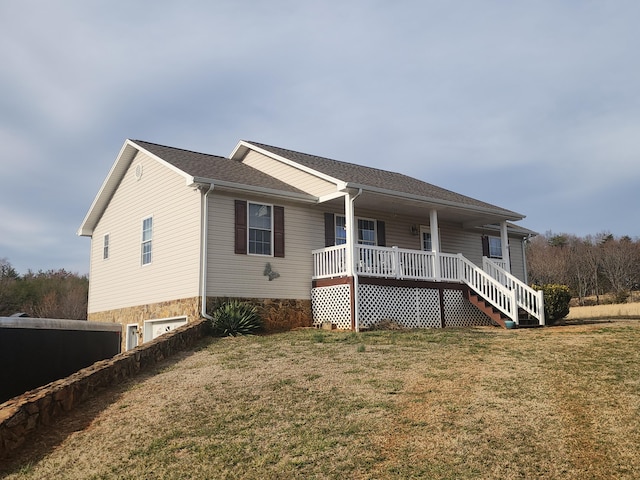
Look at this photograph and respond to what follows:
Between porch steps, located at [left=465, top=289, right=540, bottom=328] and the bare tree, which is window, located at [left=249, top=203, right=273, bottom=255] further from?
the bare tree

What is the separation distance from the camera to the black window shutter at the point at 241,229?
15.9 m

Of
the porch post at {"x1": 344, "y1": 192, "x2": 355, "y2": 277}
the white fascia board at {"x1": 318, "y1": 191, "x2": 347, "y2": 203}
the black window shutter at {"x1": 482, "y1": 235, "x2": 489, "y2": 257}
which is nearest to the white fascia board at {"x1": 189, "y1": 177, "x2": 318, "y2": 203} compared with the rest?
the white fascia board at {"x1": 318, "y1": 191, "x2": 347, "y2": 203}

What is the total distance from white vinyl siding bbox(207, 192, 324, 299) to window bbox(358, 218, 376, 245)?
1480 mm

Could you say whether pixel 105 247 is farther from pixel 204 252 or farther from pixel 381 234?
pixel 381 234

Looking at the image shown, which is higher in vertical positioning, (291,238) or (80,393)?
(291,238)

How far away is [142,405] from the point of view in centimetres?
880

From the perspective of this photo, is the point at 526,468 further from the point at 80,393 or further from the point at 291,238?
the point at 291,238

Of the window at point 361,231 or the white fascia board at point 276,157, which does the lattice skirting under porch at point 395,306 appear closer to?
the window at point 361,231

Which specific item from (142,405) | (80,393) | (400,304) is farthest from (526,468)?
(400,304)

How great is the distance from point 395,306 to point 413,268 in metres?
1.36

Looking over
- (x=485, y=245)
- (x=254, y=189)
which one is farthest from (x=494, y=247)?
(x=254, y=189)

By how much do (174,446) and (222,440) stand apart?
562 mm

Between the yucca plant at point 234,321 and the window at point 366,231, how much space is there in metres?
4.89

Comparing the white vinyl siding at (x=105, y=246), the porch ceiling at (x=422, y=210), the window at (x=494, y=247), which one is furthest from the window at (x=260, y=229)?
the window at (x=494, y=247)
